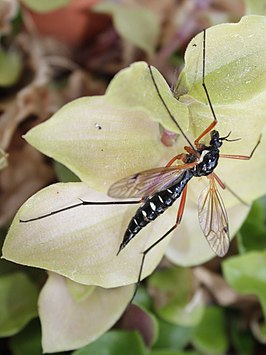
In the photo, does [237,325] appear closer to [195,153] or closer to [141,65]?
[195,153]

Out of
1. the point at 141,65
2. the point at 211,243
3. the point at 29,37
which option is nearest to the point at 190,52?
the point at 141,65

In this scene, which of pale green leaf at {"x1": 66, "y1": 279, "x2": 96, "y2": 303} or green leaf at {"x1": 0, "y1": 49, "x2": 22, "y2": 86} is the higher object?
green leaf at {"x1": 0, "y1": 49, "x2": 22, "y2": 86}

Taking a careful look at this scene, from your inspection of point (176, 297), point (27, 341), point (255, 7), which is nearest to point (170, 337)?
point (176, 297)

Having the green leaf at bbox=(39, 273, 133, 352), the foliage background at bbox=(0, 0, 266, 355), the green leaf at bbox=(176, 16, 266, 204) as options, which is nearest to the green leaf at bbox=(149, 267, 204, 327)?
the foliage background at bbox=(0, 0, 266, 355)

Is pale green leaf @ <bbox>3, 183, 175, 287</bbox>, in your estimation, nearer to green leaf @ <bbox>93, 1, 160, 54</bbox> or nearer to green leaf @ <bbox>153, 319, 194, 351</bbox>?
green leaf @ <bbox>153, 319, 194, 351</bbox>

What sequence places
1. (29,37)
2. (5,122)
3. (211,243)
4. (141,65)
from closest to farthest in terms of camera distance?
1. (141,65)
2. (211,243)
3. (5,122)
4. (29,37)

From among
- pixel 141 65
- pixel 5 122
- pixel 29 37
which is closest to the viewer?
pixel 141 65
